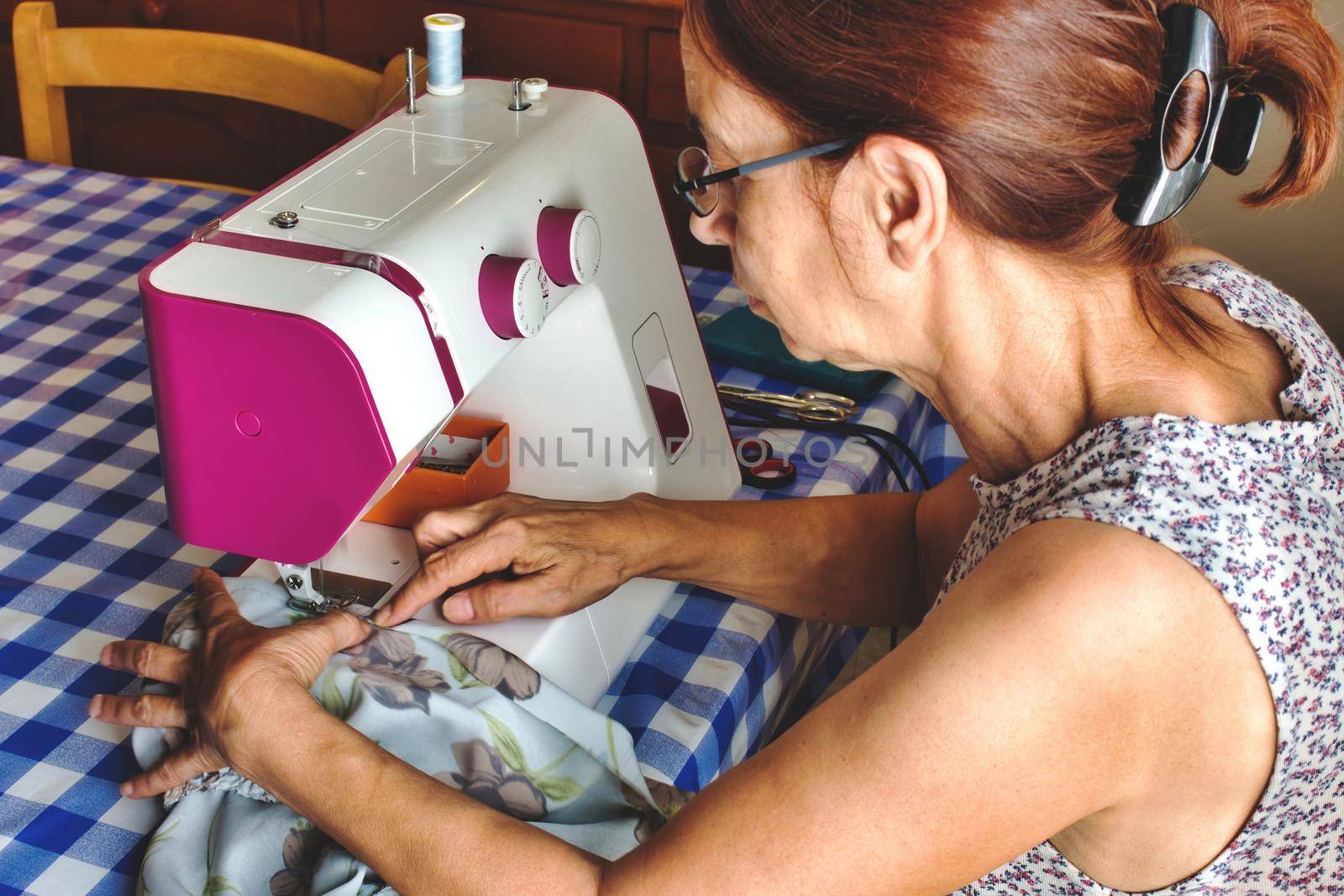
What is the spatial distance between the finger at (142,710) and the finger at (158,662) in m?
0.01

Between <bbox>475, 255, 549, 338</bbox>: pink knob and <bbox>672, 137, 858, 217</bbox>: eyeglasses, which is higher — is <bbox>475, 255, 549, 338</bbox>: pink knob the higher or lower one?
the lower one

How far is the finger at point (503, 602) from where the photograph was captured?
93 centimetres

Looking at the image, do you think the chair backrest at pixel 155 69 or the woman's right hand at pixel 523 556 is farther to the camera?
the chair backrest at pixel 155 69

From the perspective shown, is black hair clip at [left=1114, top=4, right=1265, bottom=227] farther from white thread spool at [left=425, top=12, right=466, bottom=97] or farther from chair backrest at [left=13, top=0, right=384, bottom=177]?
chair backrest at [left=13, top=0, right=384, bottom=177]

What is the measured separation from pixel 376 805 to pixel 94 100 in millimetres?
2821

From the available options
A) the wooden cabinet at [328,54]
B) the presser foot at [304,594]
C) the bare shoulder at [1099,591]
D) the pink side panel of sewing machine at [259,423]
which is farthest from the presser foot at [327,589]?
the wooden cabinet at [328,54]

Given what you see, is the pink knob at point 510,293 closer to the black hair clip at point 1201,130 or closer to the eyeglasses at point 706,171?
the eyeglasses at point 706,171

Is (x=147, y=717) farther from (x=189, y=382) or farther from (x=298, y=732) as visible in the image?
(x=189, y=382)

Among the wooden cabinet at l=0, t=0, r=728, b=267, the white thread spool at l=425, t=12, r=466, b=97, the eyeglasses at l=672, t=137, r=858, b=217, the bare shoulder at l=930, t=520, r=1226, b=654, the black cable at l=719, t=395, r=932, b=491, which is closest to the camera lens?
the bare shoulder at l=930, t=520, r=1226, b=654

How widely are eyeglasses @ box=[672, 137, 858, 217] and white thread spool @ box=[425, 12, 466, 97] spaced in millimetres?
210

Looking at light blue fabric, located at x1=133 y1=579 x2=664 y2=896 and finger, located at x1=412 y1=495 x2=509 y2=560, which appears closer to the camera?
light blue fabric, located at x1=133 y1=579 x2=664 y2=896

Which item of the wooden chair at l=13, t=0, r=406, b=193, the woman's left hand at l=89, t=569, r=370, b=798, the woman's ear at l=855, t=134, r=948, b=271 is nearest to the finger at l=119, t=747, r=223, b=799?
the woman's left hand at l=89, t=569, r=370, b=798

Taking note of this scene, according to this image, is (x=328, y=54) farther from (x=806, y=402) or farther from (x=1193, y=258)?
(x=1193, y=258)

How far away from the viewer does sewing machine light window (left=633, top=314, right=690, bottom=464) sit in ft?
3.43
